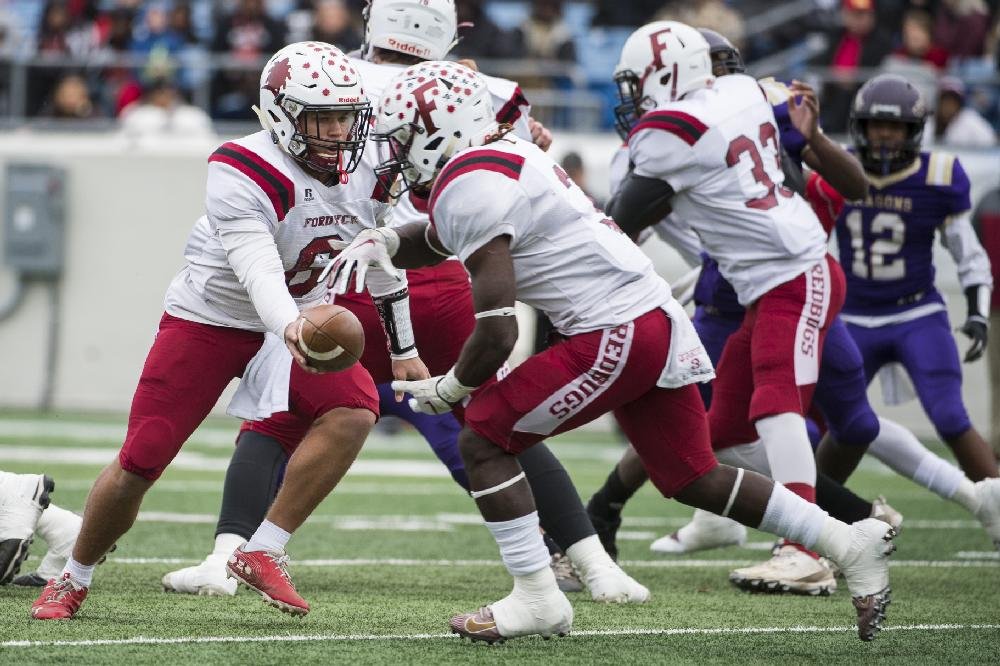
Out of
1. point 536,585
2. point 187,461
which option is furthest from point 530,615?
point 187,461

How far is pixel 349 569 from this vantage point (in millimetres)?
5430

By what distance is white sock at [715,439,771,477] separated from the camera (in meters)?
5.54

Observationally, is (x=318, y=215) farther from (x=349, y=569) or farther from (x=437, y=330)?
(x=349, y=569)

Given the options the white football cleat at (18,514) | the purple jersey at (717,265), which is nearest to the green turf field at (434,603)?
the white football cleat at (18,514)

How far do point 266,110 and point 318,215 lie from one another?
32cm

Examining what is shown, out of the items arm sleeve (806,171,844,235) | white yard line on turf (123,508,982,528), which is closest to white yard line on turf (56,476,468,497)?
white yard line on turf (123,508,982,528)

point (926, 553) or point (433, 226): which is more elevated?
point (433, 226)

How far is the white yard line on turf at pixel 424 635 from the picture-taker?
149 inches

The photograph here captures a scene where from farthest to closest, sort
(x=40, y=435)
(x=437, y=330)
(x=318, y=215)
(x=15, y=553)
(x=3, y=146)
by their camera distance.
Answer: (x=3, y=146), (x=40, y=435), (x=437, y=330), (x=15, y=553), (x=318, y=215)

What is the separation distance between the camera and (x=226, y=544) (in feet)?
15.9

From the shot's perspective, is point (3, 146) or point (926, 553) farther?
point (3, 146)

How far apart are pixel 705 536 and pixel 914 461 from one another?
82 centimetres

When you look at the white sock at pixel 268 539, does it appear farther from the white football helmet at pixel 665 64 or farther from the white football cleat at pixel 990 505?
the white football cleat at pixel 990 505

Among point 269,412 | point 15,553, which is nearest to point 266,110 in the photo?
point 269,412
